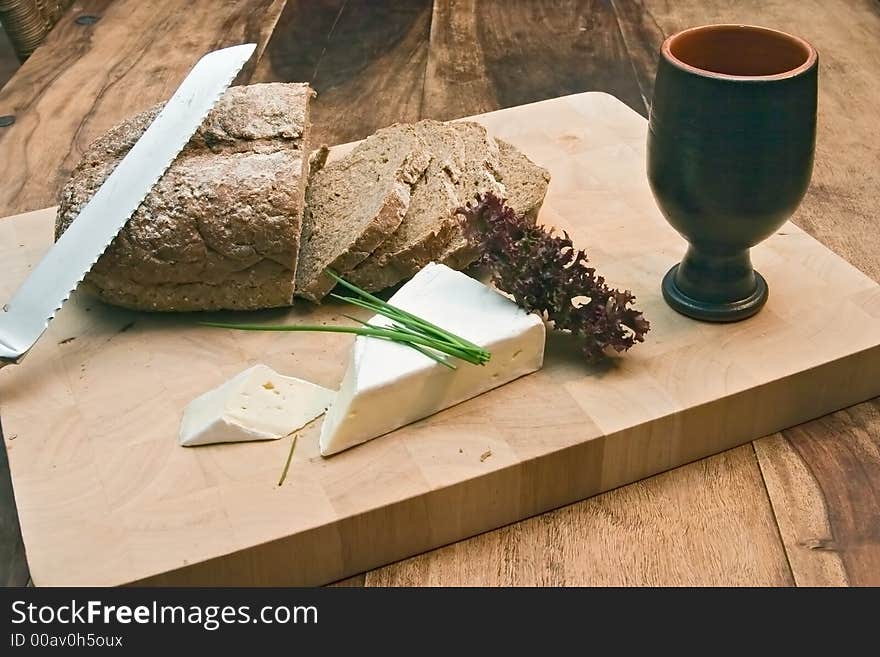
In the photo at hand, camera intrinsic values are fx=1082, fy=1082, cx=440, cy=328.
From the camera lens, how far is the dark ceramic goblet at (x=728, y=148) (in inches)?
71.7

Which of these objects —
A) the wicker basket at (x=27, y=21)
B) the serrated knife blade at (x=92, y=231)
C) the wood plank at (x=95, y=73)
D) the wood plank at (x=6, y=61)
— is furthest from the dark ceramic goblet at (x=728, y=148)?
the wood plank at (x=6, y=61)

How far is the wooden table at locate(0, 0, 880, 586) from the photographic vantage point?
1.76 m

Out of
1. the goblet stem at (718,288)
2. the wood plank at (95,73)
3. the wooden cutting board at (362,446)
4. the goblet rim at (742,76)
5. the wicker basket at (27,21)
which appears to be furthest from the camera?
the wicker basket at (27,21)

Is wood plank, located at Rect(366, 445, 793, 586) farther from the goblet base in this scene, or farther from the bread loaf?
the bread loaf

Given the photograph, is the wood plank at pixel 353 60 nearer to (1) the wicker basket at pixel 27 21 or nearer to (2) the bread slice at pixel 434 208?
(2) the bread slice at pixel 434 208

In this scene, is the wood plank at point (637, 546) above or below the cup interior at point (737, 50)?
below

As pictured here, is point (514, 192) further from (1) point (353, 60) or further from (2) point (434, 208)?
(1) point (353, 60)

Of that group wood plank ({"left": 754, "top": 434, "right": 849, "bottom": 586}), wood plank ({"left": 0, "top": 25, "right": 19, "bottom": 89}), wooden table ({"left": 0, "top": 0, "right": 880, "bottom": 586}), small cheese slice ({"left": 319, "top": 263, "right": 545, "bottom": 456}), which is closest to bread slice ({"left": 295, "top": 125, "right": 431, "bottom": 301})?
small cheese slice ({"left": 319, "top": 263, "right": 545, "bottom": 456})

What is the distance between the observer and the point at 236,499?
1729mm

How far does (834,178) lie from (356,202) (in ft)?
4.19

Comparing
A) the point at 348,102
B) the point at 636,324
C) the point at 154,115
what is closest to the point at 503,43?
the point at 348,102

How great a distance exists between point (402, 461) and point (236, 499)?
277 mm

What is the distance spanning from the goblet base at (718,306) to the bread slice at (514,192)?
374mm

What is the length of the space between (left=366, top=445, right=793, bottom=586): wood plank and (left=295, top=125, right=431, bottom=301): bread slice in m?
0.65
